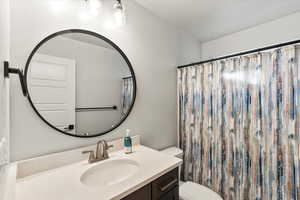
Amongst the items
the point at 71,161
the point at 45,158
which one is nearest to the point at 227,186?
the point at 71,161

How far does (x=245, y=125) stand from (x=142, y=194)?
1.17 meters

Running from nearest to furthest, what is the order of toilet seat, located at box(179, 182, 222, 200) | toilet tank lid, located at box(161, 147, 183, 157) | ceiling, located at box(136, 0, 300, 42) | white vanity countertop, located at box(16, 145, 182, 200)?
1. white vanity countertop, located at box(16, 145, 182, 200)
2. toilet seat, located at box(179, 182, 222, 200)
3. ceiling, located at box(136, 0, 300, 42)
4. toilet tank lid, located at box(161, 147, 183, 157)

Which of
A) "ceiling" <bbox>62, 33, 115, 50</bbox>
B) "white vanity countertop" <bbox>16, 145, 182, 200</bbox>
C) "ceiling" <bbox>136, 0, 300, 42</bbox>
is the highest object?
"ceiling" <bbox>136, 0, 300, 42</bbox>

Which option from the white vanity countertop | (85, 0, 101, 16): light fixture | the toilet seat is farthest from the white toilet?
(85, 0, 101, 16): light fixture

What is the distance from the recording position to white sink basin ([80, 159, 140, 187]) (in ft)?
3.18

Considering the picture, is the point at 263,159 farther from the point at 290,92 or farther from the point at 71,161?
the point at 71,161

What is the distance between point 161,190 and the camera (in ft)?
3.04

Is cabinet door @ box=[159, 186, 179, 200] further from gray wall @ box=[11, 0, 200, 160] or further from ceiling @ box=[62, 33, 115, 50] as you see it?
ceiling @ box=[62, 33, 115, 50]

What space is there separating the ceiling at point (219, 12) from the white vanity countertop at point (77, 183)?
1.61 m

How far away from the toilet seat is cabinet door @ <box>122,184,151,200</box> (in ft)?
2.17

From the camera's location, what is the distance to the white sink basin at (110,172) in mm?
971

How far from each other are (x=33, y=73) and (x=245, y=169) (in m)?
1.99

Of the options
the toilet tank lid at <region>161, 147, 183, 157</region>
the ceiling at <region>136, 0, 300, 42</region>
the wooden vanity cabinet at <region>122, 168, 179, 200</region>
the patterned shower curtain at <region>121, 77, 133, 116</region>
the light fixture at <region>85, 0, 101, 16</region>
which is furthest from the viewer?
the toilet tank lid at <region>161, 147, 183, 157</region>

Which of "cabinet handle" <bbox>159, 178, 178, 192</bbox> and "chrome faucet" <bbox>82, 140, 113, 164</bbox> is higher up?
"chrome faucet" <bbox>82, 140, 113, 164</bbox>
